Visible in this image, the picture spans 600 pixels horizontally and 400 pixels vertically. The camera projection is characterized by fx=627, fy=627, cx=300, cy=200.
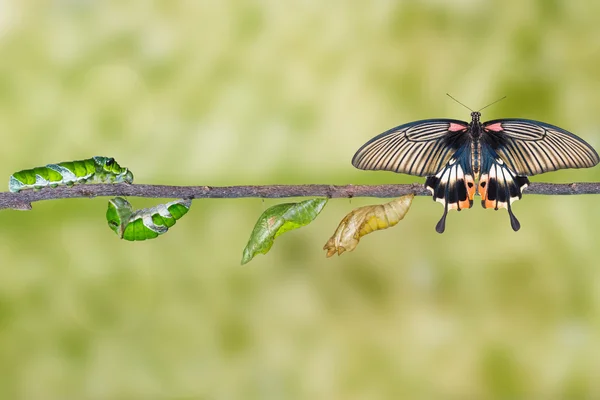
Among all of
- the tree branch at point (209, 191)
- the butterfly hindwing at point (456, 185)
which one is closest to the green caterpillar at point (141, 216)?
the tree branch at point (209, 191)

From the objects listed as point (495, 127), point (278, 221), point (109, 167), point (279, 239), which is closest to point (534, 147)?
point (495, 127)

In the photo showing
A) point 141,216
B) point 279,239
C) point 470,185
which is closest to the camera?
point 470,185

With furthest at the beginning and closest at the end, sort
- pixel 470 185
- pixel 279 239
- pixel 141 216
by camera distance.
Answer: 1. pixel 279 239
2. pixel 141 216
3. pixel 470 185

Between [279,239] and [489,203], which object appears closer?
[489,203]

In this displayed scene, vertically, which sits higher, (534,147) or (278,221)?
(534,147)

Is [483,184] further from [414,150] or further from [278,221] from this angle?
[278,221]

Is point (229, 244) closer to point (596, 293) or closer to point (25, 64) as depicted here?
point (25, 64)
